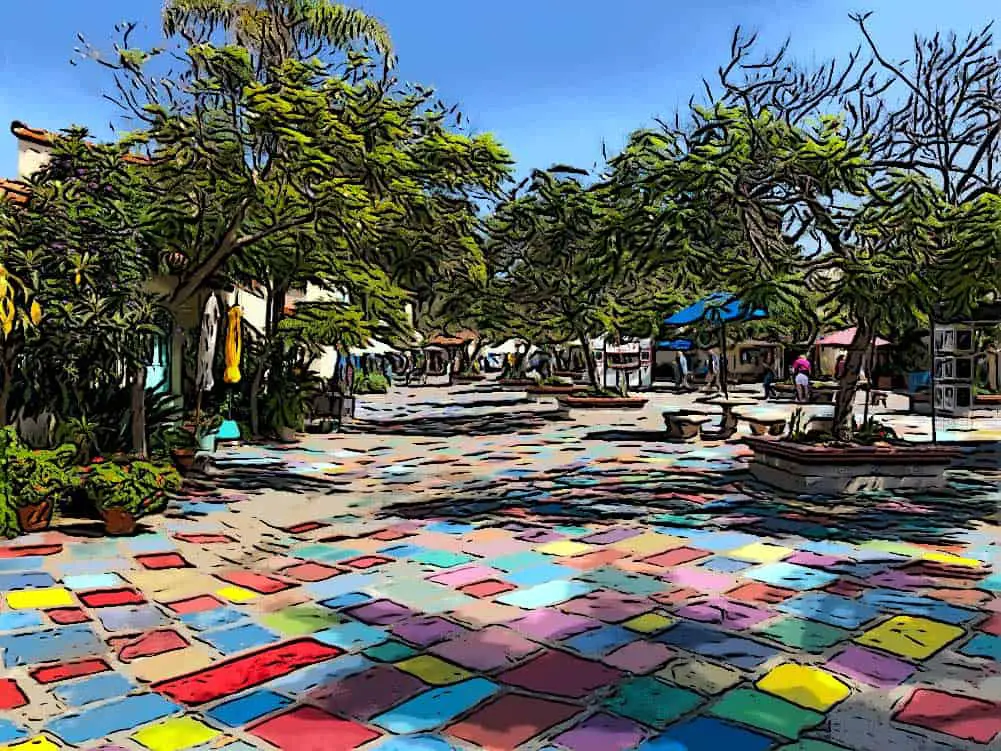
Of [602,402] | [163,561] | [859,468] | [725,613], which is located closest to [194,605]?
[163,561]

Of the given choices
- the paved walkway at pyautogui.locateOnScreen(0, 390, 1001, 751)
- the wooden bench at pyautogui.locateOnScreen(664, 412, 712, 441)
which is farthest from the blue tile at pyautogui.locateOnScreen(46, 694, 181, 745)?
the wooden bench at pyautogui.locateOnScreen(664, 412, 712, 441)

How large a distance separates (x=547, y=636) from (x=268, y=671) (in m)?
1.55

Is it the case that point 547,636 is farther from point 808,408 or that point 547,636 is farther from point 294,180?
point 808,408

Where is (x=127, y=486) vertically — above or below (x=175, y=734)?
above

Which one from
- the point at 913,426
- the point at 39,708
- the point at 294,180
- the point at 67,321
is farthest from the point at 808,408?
the point at 39,708

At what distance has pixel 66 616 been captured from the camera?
519 centimetres

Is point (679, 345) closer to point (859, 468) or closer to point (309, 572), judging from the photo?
point (859, 468)

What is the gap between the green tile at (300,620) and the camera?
198 inches

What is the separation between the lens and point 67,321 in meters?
7.75

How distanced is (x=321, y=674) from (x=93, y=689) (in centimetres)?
107

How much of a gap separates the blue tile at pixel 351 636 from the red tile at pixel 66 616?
147cm

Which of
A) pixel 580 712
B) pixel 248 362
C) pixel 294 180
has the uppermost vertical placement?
pixel 294 180

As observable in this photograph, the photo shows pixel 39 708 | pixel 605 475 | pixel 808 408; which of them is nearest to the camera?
pixel 39 708

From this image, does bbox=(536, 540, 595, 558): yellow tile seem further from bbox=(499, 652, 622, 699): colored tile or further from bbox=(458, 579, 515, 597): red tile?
bbox=(499, 652, 622, 699): colored tile
